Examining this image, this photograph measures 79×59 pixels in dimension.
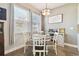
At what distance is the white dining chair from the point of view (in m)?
2.39

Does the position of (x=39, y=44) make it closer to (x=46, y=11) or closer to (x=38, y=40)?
(x=38, y=40)

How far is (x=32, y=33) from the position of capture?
241cm

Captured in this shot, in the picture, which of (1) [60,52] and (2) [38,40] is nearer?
(1) [60,52]

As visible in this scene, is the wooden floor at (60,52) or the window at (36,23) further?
the window at (36,23)

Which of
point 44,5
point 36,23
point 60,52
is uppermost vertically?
point 44,5

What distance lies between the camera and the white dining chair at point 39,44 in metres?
2.39

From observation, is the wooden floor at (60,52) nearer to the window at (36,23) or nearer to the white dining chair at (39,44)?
the white dining chair at (39,44)

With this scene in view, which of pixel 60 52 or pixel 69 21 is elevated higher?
pixel 69 21

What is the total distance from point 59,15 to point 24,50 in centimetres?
110

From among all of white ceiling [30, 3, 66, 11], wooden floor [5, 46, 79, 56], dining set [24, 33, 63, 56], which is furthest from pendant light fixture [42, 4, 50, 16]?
wooden floor [5, 46, 79, 56]

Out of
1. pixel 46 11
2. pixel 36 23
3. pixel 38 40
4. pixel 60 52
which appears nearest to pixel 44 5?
pixel 46 11

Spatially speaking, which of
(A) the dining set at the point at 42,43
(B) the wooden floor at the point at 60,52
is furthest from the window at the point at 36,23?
(B) the wooden floor at the point at 60,52

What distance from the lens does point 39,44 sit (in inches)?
95.5

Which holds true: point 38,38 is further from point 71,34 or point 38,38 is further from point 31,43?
point 71,34
